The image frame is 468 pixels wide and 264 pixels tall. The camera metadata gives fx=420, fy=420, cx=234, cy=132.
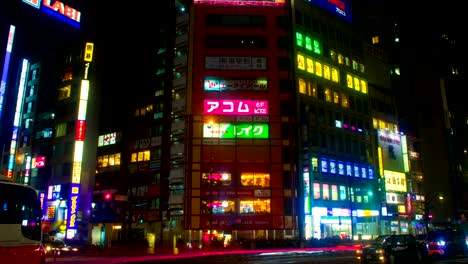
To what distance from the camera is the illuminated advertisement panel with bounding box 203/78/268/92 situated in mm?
58062

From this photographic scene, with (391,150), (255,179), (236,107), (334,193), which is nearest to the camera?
(255,179)

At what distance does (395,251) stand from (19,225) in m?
18.1

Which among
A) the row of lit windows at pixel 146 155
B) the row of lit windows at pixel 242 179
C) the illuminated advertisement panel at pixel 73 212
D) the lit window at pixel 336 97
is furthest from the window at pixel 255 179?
the illuminated advertisement panel at pixel 73 212

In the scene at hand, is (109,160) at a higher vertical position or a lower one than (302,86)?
lower

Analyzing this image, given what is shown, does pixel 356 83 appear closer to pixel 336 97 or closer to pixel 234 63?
pixel 336 97

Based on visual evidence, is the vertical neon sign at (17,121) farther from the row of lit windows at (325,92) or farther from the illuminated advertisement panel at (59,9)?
the row of lit windows at (325,92)

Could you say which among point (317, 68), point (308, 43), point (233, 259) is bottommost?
point (233, 259)

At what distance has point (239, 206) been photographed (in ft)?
181

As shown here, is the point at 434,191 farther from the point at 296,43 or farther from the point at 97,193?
Result: the point at 97,193

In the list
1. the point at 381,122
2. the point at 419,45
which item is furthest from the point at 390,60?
the point at 381,122

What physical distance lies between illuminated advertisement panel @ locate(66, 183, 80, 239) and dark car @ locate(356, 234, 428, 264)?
41.8m

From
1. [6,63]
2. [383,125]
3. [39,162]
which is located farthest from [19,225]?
[383,125]

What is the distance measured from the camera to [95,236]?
77188 millimetres

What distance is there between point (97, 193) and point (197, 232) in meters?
29.1
